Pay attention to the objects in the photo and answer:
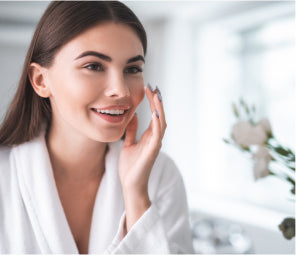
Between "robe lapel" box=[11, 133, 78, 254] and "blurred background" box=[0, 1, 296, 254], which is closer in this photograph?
"robe lapel" box=[11, 133, 78, 254]

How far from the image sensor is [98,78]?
3.04 feet

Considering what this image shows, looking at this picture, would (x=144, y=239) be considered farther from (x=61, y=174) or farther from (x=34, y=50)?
(x=34, y=50)

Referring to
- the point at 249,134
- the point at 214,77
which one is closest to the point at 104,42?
the point at 249,134

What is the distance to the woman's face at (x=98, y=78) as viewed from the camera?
922 mm

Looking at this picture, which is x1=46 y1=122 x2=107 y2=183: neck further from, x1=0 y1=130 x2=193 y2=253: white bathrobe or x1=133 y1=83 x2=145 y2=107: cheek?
x1=133 y1=83 x2=145 y2=107: cheek

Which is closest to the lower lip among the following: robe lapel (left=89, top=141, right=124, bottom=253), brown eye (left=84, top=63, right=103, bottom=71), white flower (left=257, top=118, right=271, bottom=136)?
brown eye (left=84, top=63, right=103, bottom=71)

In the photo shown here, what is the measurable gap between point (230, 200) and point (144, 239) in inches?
50.6

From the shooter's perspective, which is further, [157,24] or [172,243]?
[157,24]

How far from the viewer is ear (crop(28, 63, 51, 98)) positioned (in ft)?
3.38

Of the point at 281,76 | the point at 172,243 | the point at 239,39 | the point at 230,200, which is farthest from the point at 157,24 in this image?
the point at 172,243

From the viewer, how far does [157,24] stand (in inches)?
105

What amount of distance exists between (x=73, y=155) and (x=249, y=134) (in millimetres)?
547

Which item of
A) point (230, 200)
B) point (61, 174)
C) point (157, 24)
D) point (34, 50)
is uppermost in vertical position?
point (157, 24)

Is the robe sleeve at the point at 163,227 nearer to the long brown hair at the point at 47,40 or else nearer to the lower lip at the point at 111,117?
the lower lip at the point at 111,117
